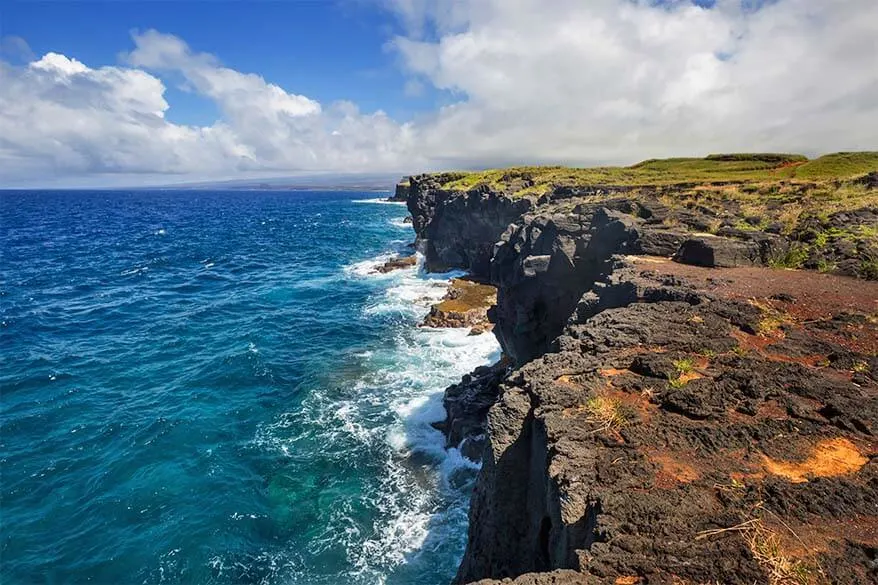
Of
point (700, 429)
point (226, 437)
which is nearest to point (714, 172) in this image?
point (700, 429)

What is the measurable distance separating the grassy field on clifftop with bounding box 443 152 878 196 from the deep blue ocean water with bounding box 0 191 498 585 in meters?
24.0

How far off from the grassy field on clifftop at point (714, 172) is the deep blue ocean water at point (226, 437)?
24.0 metres

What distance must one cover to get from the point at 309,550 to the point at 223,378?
18510 millimetres

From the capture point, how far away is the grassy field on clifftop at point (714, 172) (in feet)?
148

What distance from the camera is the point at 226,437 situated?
86.4 ft

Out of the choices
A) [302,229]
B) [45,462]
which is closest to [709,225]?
[45,462]

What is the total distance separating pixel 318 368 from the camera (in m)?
35.3

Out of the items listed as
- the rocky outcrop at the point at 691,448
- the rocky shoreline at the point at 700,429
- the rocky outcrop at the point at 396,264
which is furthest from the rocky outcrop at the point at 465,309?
the rocky outcrop at the point at 691,448

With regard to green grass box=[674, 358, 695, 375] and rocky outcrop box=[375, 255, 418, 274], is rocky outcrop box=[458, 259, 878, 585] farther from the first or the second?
rocky outcrop box=[375, 255, 418, 274]

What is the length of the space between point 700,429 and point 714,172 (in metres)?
55.3

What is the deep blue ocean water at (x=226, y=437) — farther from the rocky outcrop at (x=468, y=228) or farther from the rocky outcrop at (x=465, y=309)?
the rocky outcrop at (x=468, y=228)

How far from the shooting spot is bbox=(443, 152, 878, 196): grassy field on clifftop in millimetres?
45091

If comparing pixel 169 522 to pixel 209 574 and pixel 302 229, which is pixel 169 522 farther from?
pixel 302 229

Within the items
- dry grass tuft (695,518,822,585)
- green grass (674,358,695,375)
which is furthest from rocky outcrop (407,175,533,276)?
dry grass tuft (695,518,822,585)
